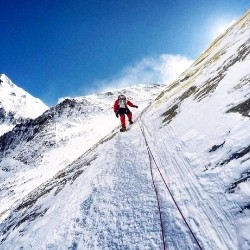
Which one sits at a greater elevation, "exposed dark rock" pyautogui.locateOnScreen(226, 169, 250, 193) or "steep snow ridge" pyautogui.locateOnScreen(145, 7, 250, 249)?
"steep snow ridge" pyautogui.locateOnScreen(145, 7, 250, 249)

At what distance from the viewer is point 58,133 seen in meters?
52.6

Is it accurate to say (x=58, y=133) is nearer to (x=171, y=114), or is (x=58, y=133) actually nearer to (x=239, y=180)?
(x=171, y=114)

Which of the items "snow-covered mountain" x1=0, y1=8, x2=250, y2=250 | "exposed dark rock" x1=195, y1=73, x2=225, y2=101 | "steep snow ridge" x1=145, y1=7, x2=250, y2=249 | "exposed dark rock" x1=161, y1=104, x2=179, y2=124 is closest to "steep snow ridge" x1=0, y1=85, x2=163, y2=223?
"exposed dark rock" x1=161, y1=104, x2=179, y2=124

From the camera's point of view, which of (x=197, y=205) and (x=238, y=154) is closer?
(x=197, y=205)

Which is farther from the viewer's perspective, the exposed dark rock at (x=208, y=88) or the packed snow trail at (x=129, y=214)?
the exposed dark rock at (x=208, y=88)

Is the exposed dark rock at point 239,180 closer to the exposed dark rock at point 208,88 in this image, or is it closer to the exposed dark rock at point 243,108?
the exposed dark rock at point 243,108

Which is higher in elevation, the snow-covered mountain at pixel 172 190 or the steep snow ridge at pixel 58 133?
the steep snow ridge at pixel 58 133

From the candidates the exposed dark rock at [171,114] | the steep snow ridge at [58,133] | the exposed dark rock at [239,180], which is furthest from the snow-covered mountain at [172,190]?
the steep snow ridge at [58,133]

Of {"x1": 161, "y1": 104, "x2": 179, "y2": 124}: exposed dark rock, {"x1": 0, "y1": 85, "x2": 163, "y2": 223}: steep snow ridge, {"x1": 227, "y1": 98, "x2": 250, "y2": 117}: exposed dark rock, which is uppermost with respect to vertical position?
{"x1": 0, "y1": 85, "x2": 163, "y2": 223}: steep snow ridge

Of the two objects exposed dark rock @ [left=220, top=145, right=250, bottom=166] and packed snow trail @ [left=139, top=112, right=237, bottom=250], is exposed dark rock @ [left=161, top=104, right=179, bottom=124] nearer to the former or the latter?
packed snow trail @ [left=139, top=112, right=237, bottom=250]

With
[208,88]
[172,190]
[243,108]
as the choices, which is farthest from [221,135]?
[208,88]

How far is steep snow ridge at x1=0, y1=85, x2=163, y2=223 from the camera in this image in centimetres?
4259

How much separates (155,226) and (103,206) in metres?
1.72

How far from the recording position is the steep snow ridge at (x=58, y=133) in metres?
42.6
